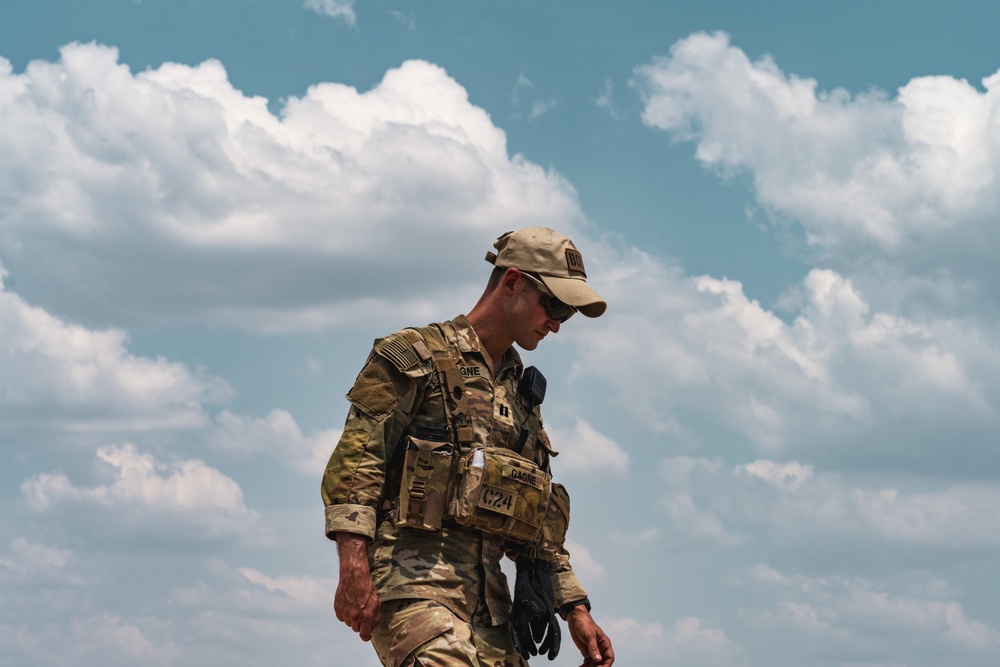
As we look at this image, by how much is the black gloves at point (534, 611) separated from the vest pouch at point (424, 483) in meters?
0.88

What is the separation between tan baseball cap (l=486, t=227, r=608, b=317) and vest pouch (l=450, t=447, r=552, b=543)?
1.10m

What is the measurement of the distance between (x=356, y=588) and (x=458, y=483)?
0.95 m

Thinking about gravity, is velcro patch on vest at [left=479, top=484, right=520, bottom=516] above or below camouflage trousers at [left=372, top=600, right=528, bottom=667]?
above

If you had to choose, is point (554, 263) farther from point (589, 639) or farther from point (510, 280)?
point (589, 639)

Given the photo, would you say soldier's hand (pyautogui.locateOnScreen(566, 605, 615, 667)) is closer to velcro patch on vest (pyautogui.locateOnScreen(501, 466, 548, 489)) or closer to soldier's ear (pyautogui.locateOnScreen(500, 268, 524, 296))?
velcro patch on vest (pyautogui.locateOnScreen(501, 466, 548, 489))

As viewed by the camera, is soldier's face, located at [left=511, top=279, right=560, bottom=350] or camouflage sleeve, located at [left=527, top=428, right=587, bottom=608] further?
camouflage sleeve, located at [left=527, top=428, right=587, bottom=608]

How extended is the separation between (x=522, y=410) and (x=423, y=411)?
85 cm

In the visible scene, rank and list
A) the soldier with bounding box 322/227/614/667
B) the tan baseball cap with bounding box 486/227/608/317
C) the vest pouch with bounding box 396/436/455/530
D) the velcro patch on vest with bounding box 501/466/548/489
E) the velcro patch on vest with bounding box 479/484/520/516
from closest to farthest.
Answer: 1. the soldier with bounding box 322/227/614/667
2. the vest pouch with bounding box 396/436/455/530
3. the velcro patch on vest with bounding box 479/484/520/516
4. the velcro patch on vest with bounding box 501/466/548/489
5. the tan baseball cap with bounding box 486/227/608/317

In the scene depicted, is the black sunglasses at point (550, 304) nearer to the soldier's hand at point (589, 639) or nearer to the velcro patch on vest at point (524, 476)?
the velcro patch on vest at point (524, 476)

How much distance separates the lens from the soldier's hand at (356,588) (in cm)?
776

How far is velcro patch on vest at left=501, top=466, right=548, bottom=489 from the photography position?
8344 millimetres

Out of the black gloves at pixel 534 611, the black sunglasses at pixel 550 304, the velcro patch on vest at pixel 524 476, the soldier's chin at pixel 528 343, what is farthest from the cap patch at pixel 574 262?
the black gloves at pixel 534 611

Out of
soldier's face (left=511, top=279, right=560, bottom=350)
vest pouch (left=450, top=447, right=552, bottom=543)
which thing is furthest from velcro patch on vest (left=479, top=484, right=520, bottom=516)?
soldier's face (left=511, top=279, right=560, bottom=350)

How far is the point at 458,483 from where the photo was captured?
8.21 metres
